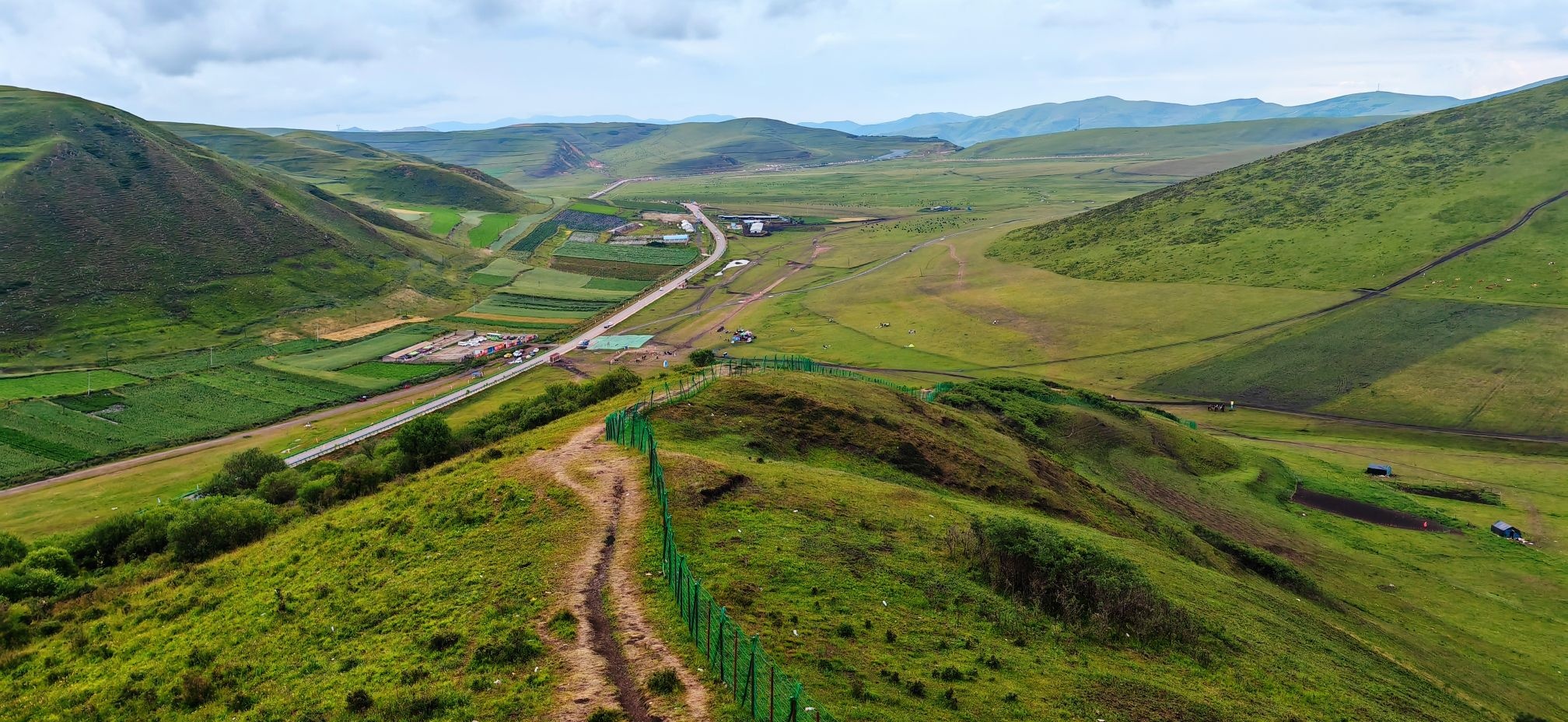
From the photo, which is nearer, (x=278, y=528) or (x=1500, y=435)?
(x=278, y=528)

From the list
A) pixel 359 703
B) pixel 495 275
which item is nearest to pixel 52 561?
pixel 359 703

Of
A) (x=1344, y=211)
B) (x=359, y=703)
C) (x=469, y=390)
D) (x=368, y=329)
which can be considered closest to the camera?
(x=359, y=703)

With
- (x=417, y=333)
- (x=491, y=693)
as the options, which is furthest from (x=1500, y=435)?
(x=417, y=333)

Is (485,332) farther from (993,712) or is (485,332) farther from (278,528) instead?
(993,712)

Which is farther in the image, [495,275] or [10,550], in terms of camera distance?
[495,275]

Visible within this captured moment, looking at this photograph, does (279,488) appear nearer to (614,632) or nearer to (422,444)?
(422,444)
